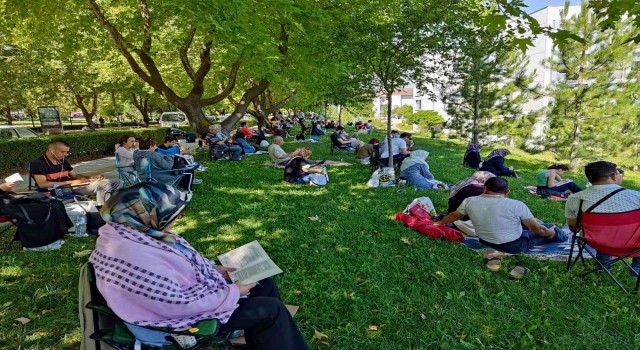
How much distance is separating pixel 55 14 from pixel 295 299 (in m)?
12.1

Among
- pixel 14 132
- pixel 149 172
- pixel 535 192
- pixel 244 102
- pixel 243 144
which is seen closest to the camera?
pixel 149 172

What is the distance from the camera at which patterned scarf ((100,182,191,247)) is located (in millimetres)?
1799

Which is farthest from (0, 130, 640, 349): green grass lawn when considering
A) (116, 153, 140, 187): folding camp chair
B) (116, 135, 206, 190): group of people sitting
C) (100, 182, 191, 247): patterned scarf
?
(116, 153, 140, 187): folding camp chair

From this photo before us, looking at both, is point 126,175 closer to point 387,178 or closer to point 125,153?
point 125,153

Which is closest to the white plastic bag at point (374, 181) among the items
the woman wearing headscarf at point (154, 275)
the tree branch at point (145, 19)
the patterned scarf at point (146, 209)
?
the woman wearing headscarf at point (154, 275)

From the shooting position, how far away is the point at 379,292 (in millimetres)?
3469

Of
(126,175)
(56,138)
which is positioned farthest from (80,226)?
(56,138)

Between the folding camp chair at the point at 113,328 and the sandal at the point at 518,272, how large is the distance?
3215 mm

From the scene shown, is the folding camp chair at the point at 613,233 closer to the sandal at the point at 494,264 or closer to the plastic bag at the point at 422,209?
the sandal at the point at 494,264

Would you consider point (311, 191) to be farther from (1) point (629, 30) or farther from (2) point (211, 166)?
(1) point (629, 30)

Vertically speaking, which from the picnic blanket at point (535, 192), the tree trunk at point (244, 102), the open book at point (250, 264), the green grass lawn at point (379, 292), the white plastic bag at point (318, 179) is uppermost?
the tree trunk at point (244, 102)

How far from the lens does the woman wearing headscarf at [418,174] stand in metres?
7.93

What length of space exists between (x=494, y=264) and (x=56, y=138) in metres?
14.1

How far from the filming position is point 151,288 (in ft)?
5.69
